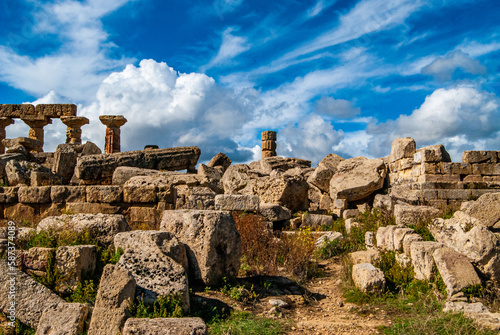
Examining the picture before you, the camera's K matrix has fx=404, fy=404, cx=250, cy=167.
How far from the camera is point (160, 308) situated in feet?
13.7

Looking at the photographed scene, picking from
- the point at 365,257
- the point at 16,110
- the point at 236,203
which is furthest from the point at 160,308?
the point at 16,110

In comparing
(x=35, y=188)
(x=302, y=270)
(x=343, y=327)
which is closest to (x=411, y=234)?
(x=302, y=270)

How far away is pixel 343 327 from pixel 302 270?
2.01 meters

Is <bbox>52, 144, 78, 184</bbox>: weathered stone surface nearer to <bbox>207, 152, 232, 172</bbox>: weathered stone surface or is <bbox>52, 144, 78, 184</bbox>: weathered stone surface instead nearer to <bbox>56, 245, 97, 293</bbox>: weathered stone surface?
<bbox>56, 245, 97, 293</bbox>: weathered stone surface

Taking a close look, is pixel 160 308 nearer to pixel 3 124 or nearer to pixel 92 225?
pixel 92 225

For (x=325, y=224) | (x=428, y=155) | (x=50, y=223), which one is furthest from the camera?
(x=428, y=155)

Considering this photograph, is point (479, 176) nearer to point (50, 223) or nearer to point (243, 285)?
point (243, 285)

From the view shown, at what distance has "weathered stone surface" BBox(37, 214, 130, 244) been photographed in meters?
5.70

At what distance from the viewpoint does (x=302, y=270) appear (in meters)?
6.53

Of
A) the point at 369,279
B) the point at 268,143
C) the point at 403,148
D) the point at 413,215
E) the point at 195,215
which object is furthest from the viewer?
the point at 268,143

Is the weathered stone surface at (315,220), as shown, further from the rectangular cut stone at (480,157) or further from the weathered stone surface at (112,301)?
the weathered stone surface at (112,301)

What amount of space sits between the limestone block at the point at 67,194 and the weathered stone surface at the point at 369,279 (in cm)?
625

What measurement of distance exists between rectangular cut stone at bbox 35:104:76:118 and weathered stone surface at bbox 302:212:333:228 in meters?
16.8

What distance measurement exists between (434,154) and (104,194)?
8.77 m
